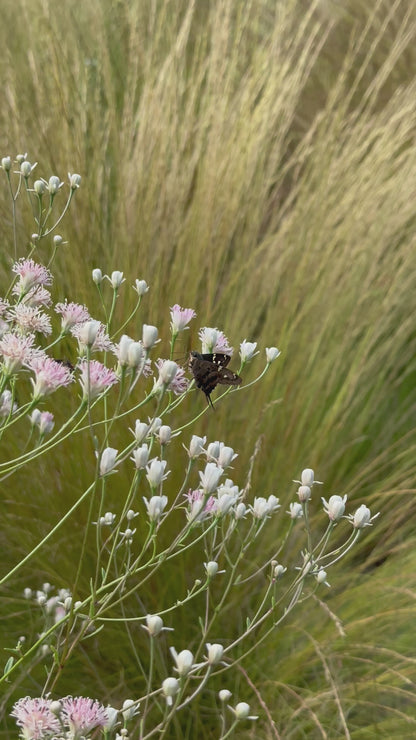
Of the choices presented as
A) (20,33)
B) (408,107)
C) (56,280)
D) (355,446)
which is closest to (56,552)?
(56,280)

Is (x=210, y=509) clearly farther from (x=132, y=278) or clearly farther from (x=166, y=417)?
(x=132, y=278)

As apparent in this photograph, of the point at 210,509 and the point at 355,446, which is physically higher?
the point at 355,446

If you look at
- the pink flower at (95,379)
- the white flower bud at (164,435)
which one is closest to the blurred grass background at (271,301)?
the white flower bud at (164,435)

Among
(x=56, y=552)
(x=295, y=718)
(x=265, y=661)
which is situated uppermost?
(x=56, y=552)

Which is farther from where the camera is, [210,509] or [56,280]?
[56,280]

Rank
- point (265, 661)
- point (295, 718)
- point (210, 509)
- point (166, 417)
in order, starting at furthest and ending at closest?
point (166, 417) < point (265, 661) < point (295, 718) < point (210, 509)

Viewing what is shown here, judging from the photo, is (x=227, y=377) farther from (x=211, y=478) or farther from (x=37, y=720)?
(x=37, y=720)
